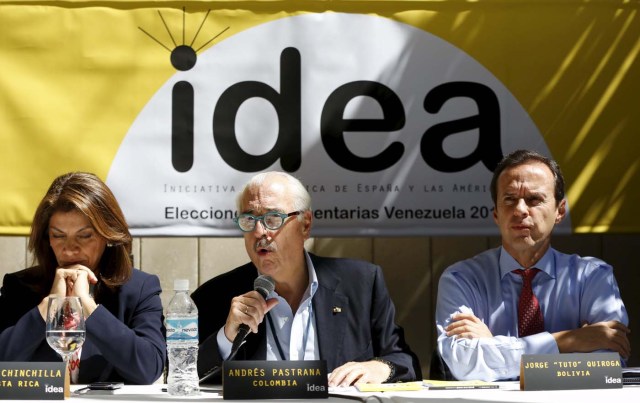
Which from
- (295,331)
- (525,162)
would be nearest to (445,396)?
(295,331)

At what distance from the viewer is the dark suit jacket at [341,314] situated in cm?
320

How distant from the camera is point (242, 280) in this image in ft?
11.0

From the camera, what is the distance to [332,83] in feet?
13.3

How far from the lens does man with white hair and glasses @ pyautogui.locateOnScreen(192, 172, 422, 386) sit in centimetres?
320

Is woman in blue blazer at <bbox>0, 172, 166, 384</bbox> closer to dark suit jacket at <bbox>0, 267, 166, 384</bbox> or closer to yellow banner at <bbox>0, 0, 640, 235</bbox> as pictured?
dark suit jacket at <bbox>0, 267, 166, 384</bbox>

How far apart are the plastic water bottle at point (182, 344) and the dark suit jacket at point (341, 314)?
0.43 meters

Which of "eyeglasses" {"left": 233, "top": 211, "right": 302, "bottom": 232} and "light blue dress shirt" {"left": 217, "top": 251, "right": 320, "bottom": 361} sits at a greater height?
"eyeglasses" {"left": 233, "top": 211, "right": 302, "bottom": 232}

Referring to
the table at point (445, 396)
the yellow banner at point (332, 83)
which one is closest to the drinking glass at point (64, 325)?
the table at point (445, 396)

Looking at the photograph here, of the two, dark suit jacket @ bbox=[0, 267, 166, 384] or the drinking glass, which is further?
dark suit jacket @ bbox=[0, 267, 166, 384]

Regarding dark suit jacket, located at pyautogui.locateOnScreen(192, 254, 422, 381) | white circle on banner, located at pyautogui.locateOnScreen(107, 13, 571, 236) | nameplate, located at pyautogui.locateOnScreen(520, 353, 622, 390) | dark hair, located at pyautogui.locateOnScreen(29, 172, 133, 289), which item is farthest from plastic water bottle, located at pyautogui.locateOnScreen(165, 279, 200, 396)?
white circle on banner, located at pyautogui.locateOnScreen(107, 13, 571, 236)

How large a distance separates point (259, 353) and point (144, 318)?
41 centimetres

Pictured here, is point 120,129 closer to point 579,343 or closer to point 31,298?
point 31,298

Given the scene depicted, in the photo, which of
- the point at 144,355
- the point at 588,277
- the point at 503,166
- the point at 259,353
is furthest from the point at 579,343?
the point at 144,355

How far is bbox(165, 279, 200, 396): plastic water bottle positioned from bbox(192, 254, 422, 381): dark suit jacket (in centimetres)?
43
